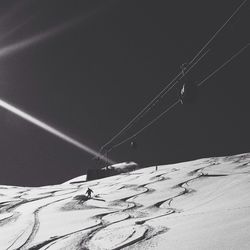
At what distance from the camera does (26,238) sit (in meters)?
8.91

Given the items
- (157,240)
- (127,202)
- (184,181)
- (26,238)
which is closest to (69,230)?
(26,238)

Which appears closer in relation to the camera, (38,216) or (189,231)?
(189,231)

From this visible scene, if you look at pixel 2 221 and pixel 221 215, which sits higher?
pixel 2 221

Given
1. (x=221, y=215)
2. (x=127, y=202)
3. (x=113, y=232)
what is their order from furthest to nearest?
1. (x=127, y=202)
2. (x=113, y=232)
3. (x=221, y=215)

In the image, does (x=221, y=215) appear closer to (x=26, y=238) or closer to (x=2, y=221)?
(x=26, y=238)

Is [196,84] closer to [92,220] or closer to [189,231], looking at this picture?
[189,231]

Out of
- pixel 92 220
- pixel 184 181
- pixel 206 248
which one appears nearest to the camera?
pixel 206 248

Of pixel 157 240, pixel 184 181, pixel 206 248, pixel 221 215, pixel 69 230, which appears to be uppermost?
pixel 184 181

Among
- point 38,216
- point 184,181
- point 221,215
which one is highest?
point 184,181

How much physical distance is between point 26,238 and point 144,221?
3.24m

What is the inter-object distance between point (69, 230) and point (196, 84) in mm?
5322

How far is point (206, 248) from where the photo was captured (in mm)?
5418

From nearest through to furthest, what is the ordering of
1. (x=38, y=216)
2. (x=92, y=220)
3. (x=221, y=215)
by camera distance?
1. (x=221, y=215)
2. (x=92, y=220)
3. (x=38, y=216)

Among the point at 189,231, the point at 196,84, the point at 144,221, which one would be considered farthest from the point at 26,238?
the point at 196,84
